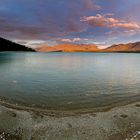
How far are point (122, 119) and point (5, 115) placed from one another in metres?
10.1

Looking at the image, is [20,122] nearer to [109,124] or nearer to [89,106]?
[109,124]

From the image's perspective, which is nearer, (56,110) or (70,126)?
(70,126)

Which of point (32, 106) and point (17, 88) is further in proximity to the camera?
point (17, 88)

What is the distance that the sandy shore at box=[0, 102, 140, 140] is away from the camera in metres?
12.2

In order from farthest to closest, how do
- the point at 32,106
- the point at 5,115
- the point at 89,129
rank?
the point at 32,106
the point at 5,115
the point at 89,129

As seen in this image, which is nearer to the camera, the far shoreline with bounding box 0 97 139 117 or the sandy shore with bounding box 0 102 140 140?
the sandy shore with bounding box 0 102 140 140

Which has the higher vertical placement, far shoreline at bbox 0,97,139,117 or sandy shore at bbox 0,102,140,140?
sandy shore at bbox 0,102,140,140

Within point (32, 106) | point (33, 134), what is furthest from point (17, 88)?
point (33, 134)

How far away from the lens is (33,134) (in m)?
12.4

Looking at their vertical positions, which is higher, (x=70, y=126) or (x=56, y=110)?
(x=70, y=126)

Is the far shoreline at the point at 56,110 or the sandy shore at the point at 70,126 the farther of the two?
the far shoreline at the point at 56,110

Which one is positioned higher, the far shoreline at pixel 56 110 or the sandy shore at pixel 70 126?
the sandy shore at pixel 70 126

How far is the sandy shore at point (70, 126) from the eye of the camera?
12234 millimetres

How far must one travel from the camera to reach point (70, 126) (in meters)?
13.8
